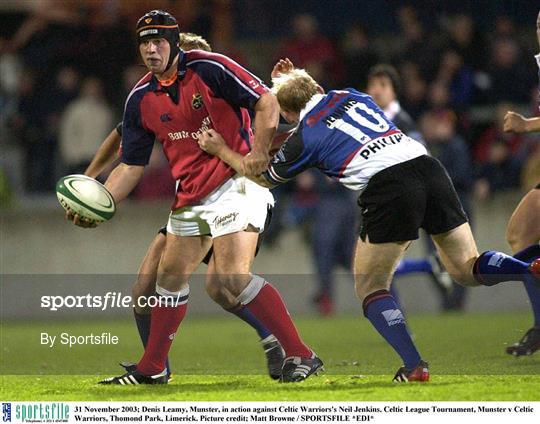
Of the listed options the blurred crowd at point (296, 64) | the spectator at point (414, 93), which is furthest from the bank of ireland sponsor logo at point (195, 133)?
the spectator at point (414, 93)

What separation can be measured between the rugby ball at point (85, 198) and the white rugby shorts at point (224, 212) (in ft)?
1.39

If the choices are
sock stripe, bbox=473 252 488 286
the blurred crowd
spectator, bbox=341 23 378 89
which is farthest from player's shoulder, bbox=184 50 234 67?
spectator, bbox=341 23 378 89

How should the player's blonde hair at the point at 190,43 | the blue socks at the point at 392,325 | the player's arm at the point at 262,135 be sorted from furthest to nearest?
the player's blonde hair at the point at 190,43, the player's arm at the point at 262,135, the blue socks at the point at 392,325

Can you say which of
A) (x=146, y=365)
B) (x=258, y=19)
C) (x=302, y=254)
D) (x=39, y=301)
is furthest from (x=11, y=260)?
(x=146, y=365)

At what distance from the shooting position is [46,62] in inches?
603

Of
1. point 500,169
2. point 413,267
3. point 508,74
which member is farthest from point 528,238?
point 508,74

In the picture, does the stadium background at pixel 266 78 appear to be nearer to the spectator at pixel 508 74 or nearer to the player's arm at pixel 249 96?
the spectator at pixel 508 74

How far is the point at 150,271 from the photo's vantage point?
7215 mm

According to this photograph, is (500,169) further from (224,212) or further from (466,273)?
(224,212)

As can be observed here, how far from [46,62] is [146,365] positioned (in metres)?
9.05

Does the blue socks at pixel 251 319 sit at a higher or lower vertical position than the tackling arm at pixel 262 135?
lower

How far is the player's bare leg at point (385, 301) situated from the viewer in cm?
655

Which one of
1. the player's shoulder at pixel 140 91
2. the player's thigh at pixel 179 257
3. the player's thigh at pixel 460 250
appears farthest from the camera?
the player's shoulder at pixel 140 91

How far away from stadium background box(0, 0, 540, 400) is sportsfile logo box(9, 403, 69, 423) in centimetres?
466
